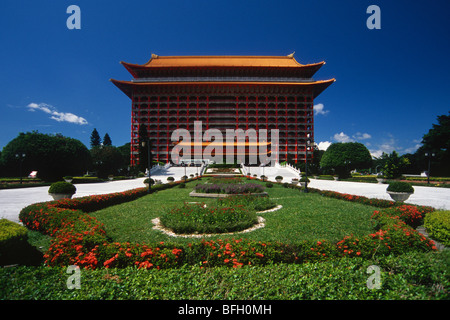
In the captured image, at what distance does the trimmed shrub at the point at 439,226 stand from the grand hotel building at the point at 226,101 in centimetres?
5491

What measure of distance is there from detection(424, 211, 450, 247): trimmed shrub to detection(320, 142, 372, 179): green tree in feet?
125

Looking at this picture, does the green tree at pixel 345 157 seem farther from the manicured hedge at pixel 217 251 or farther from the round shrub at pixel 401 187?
the manicured hedge at pixel 217 251

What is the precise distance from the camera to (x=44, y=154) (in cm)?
2725

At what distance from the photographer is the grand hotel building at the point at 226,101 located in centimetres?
6116

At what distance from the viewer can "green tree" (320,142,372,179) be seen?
136 feet

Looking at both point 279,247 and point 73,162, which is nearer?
point 279,247

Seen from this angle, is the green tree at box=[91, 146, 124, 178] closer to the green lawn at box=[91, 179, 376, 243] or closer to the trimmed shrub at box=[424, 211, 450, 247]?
the green lawn at box=[91, 179, 376, 243]

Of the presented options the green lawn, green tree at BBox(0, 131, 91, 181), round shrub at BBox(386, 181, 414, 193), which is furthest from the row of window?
the green lawn

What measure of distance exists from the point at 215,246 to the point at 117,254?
6.38ft

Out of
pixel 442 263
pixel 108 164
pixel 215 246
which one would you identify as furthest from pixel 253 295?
Result: pixel 108 164

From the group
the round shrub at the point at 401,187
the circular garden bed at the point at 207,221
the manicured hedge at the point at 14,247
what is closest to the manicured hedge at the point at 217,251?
the manicured hedge at the point at 14,247

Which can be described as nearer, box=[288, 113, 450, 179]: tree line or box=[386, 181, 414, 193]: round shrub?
box=[386, 181, 414, 193]: round shrub
